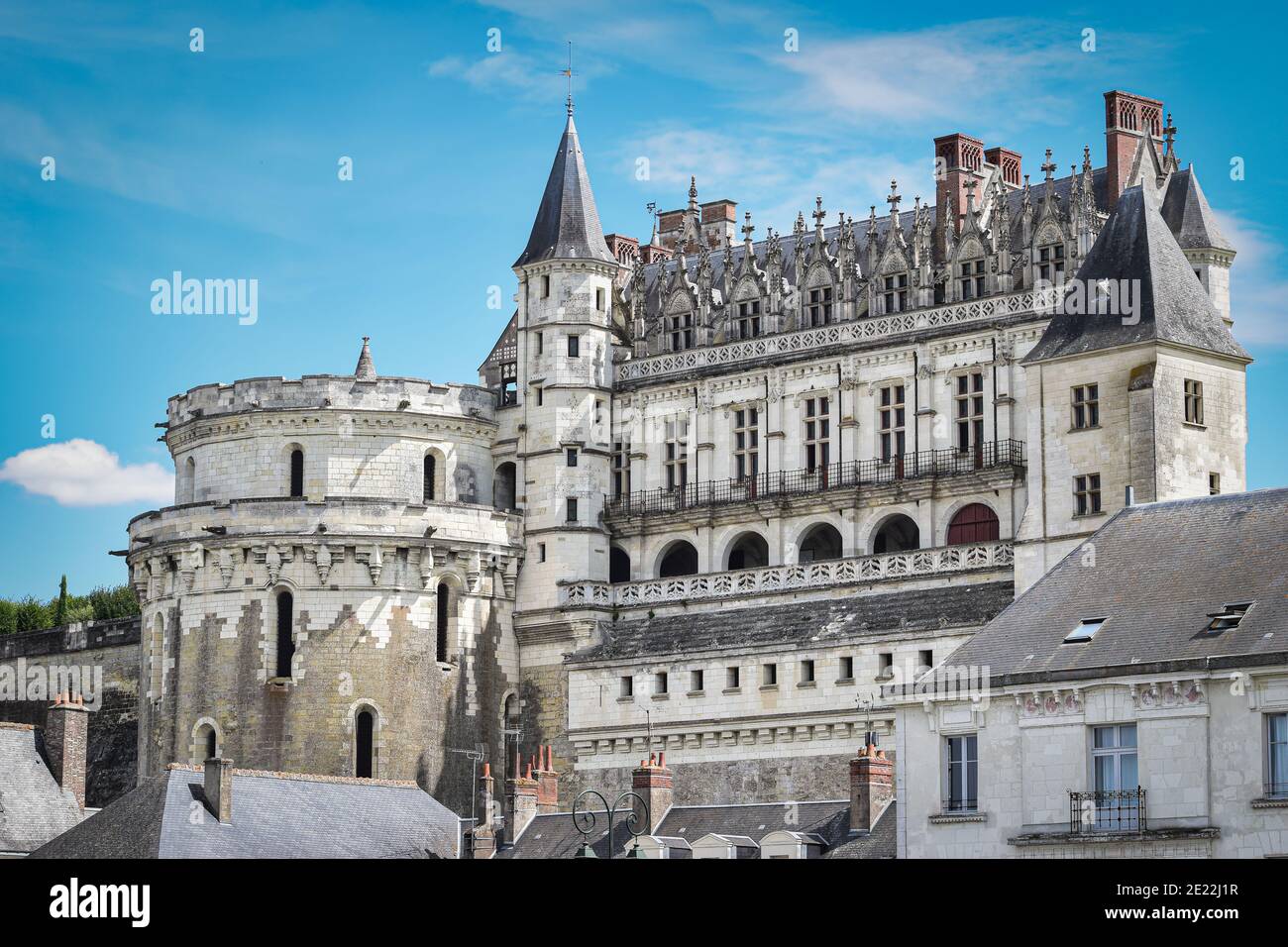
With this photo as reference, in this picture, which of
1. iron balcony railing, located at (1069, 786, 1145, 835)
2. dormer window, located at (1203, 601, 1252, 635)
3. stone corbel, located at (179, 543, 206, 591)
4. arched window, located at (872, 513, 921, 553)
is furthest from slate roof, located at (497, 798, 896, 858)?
stone corbel, located at (179, 543, 206, 591)

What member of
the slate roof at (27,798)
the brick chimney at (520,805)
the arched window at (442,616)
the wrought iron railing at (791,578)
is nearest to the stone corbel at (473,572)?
the arched window at (442,616)

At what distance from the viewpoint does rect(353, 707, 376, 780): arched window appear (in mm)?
59750

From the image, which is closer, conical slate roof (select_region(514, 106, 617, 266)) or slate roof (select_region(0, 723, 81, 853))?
slate roof (select_region(0, 723, 81, 853))

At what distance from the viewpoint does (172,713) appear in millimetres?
61719

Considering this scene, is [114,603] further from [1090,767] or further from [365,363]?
[1090,767]

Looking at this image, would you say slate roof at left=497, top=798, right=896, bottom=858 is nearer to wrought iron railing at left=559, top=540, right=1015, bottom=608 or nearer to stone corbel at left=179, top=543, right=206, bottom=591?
wrought iron railing at left=559, top=540, right=1015, bottom=608

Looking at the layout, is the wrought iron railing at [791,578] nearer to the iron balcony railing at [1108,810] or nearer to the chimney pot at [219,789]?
the chimney pot at [219,789]

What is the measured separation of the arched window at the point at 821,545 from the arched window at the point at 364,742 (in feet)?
37.8

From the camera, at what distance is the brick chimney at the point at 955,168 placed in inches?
2434

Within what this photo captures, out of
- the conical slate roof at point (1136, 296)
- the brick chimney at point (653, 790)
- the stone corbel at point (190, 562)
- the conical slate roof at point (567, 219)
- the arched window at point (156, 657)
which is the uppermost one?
the conical slate roof at point (567, 219)

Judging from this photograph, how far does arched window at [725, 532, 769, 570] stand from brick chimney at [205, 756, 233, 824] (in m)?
21.0
